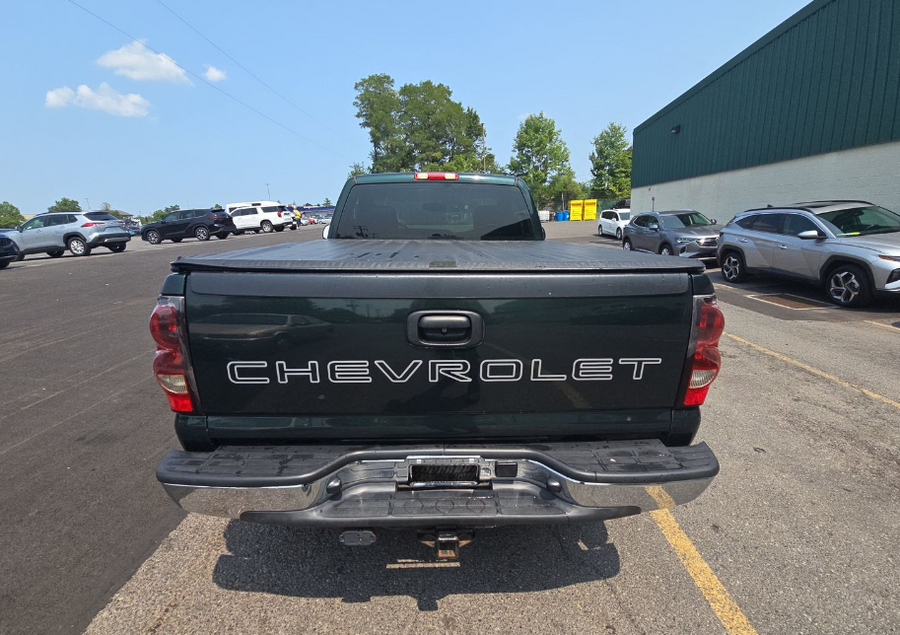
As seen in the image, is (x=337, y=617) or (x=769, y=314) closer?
(x=337, y=617)

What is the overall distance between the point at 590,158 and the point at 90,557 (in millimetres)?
78121

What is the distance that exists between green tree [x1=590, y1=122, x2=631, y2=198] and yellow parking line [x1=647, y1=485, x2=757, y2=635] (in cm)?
7335

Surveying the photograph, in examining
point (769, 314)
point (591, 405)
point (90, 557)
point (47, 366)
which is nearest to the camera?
point (591, 405)

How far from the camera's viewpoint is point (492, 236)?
415 centimetres

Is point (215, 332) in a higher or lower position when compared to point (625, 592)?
higher

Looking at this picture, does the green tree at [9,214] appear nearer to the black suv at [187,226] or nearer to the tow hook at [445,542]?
the black suv at [187,226]

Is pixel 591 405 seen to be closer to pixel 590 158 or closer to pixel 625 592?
pixel 625 592

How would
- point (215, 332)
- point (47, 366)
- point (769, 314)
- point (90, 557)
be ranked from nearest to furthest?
point (215, 332) < point (90, 557) < point (47, 366) < point (769, 314)

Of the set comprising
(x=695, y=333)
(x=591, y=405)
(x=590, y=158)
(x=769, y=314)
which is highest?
(x=590, y=158)

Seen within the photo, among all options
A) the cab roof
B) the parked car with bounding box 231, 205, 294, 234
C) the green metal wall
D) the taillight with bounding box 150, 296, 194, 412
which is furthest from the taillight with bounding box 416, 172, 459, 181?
the parked car with bounding box 231, 205, 294, 234

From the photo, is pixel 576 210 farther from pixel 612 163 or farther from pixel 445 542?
pixel 445 542

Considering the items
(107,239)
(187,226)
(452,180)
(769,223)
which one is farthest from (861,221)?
(187,226)

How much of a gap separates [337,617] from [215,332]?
140 centimetres

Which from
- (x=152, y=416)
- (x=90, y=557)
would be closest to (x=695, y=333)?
(x=90, y=557)
